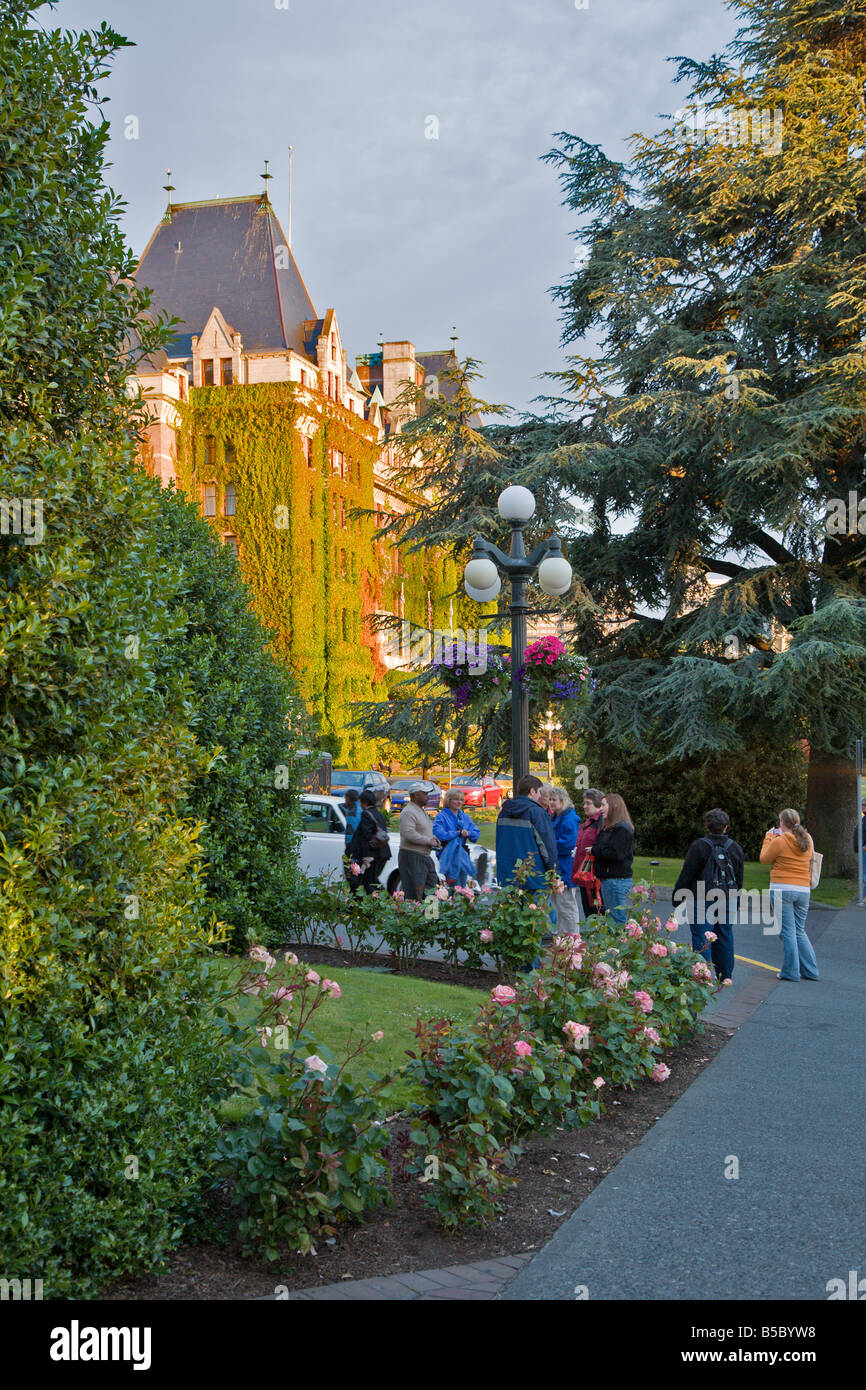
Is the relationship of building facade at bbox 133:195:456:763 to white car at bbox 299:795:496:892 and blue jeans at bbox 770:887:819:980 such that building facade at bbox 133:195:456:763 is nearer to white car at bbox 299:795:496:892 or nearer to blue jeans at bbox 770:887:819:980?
white car at bbox 299:795:496:892

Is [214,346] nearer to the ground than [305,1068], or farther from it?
farther from it

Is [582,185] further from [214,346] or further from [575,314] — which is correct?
[214,346]

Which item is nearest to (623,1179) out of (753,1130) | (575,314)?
(753,1130)

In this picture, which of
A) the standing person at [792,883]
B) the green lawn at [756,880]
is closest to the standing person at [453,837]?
the standing person at [792,883]

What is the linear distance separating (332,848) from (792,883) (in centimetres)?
663

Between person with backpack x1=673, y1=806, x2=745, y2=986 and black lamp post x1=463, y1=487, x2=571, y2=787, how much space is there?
1843mm

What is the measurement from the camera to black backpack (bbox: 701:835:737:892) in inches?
392

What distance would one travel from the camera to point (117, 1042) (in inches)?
147

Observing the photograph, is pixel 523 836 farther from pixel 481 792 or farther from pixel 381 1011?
pixel 481 792

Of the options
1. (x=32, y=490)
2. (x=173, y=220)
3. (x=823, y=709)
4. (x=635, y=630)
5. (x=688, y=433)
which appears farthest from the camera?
(x=173, y=220)

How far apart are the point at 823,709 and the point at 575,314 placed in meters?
10.2

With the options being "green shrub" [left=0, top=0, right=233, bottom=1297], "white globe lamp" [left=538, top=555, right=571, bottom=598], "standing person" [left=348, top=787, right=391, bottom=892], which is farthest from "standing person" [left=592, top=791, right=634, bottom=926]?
"green shrub" [left=0, top=0, right=233, bottom=1297]

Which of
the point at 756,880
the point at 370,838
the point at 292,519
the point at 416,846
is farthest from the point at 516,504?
the point at 292,519

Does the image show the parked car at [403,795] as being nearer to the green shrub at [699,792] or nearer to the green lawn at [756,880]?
the green lawn at [756,880]
